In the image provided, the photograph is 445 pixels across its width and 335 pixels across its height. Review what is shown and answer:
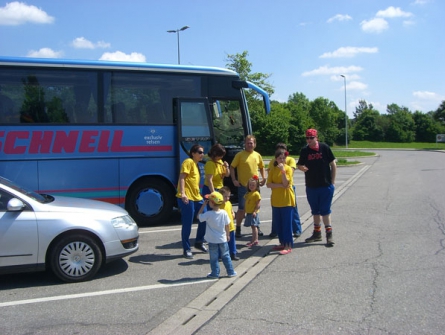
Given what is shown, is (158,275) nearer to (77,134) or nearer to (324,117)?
(77,134)

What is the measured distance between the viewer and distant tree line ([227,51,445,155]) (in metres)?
35.5

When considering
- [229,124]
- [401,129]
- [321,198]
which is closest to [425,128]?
[401,129]

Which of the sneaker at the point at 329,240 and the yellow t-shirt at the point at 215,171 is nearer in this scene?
the yellow t-shirt at the point at 215,171

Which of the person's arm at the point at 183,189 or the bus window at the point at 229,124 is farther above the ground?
the bus window at the point at 229,124

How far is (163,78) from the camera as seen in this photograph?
30.0 feet

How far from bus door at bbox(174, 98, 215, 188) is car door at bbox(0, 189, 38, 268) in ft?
13.6

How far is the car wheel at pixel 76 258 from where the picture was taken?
5.39 meters

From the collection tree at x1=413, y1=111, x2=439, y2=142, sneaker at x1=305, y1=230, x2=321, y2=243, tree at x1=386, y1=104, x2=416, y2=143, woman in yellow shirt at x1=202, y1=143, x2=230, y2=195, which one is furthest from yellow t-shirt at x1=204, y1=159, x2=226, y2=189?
tree at x1=413, y1=111, x2=439, y2=142

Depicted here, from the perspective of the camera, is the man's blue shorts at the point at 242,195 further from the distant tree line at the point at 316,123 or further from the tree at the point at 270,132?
the tree at the point at 270,132

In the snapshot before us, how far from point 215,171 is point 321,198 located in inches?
72.4

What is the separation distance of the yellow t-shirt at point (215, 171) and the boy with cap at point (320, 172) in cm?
125

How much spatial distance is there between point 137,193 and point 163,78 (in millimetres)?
2456

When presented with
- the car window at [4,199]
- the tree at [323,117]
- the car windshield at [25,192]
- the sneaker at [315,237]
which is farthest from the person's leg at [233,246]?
the tree at [323,117]

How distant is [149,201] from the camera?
8.95 meters
